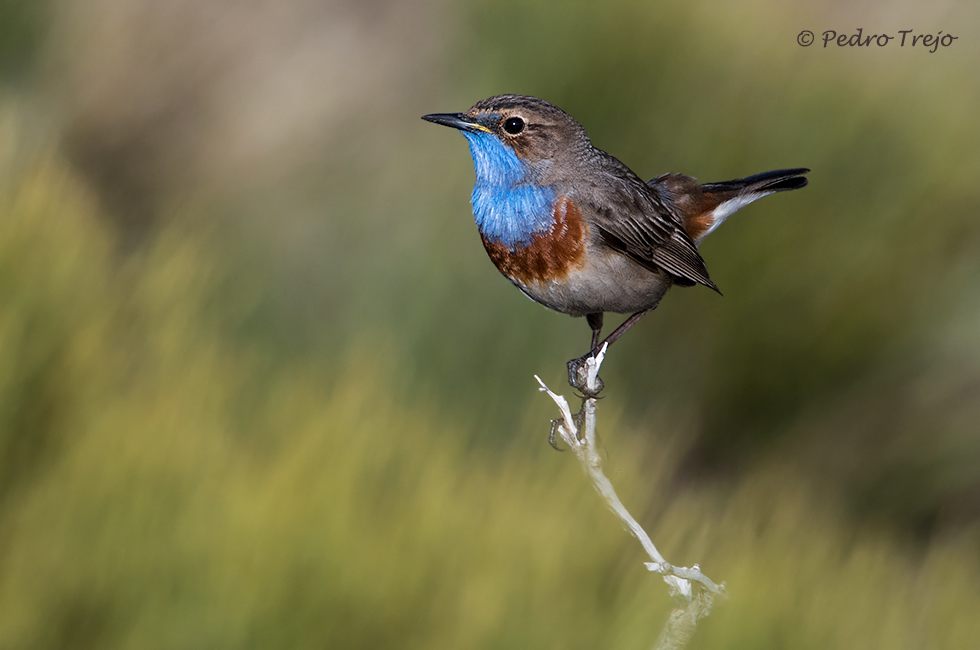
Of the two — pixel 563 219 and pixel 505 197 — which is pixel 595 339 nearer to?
pixel 563 219

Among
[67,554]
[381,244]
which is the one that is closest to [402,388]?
[67,554]

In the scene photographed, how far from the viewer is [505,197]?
2.63 metres

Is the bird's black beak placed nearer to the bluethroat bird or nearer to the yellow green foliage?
the bluethroat bird

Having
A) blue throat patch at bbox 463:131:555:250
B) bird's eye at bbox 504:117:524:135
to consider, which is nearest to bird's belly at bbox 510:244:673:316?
blue throat patch at bbox 463:131:555:250

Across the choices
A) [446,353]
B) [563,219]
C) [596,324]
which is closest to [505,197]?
[563,219]

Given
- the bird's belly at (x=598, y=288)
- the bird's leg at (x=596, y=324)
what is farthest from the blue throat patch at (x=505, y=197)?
the bird's leg at (x=596, y=324)

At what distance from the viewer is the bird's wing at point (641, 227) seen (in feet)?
9.21

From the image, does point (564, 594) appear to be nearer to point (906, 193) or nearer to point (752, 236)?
point (752, 236)

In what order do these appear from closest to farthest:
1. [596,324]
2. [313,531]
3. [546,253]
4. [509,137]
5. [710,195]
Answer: [313,531] < [546,253] < [509,137] < [596,324] < [710,195]

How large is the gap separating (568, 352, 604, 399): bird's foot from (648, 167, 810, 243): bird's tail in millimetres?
729

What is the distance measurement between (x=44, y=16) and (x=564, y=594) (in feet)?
16.5

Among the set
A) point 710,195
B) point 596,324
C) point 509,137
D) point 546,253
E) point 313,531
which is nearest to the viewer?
point 313,531

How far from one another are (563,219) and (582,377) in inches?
18.8

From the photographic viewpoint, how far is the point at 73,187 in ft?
10.4
